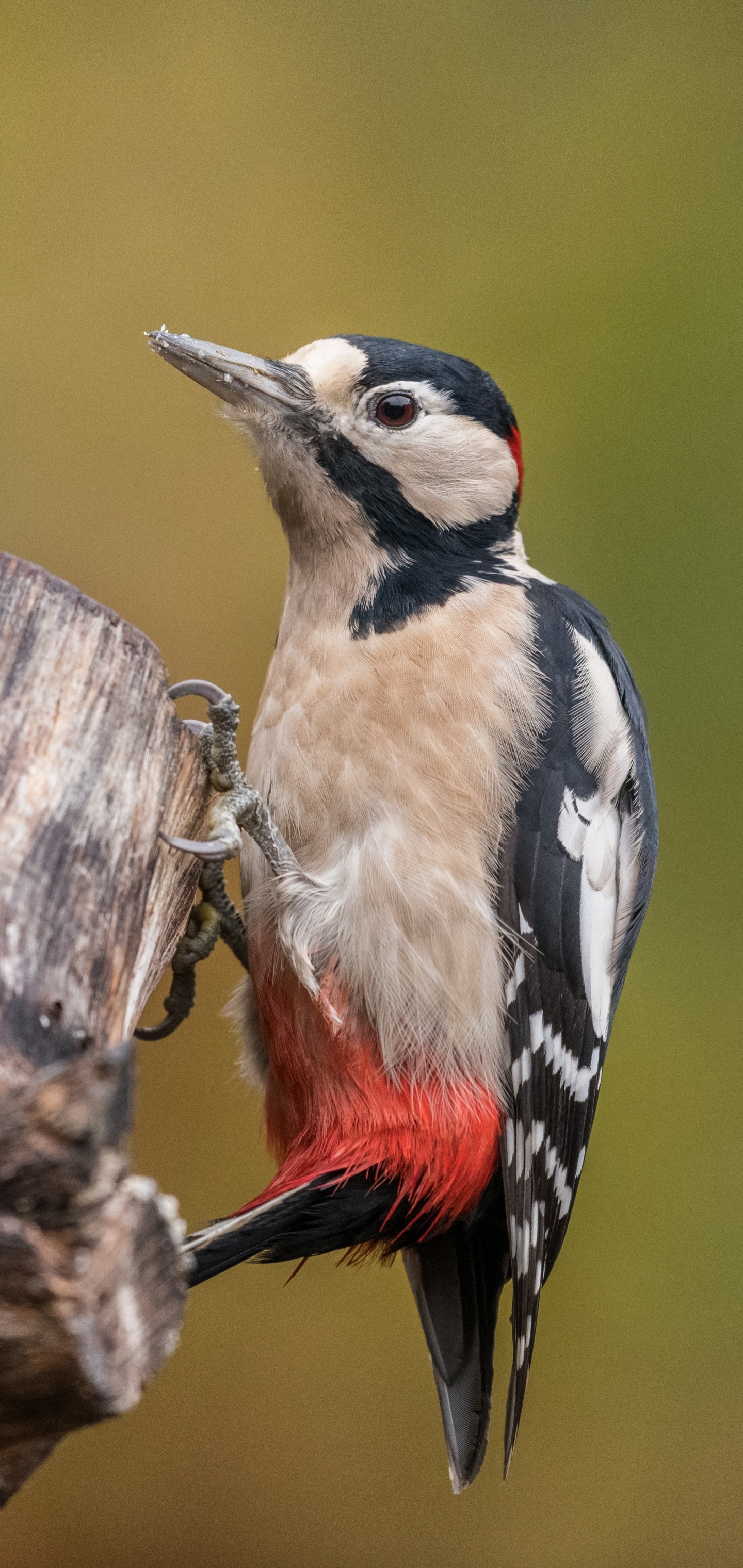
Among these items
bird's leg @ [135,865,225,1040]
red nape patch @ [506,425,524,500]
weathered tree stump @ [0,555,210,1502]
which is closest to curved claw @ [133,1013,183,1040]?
bird's leg @ [135,865,225,1040]

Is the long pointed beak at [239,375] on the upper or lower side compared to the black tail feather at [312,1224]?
upper

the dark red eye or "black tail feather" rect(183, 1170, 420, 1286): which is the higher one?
the dark red eye

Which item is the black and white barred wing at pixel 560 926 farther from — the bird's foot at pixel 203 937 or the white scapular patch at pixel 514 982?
the bird's foot at pixel 203 937

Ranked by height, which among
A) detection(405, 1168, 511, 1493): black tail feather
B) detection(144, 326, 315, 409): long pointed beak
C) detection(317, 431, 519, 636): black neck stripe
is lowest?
detection(405, 1168, 511, 1493): black tail feather

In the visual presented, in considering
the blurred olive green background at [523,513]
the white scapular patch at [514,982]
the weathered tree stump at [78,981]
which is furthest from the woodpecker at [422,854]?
the blurred olive green background at [523,513]

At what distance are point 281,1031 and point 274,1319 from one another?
1198 millimetres

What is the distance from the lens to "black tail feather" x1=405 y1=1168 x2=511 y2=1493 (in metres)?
1.53

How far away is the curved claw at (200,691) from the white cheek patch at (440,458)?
372 mm

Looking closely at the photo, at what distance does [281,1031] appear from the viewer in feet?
4.79

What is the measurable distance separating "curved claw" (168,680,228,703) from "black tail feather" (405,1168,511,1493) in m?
0.66

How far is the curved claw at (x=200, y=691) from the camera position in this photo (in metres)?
1.29

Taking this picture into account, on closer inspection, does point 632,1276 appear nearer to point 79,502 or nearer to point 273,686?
point 273,686

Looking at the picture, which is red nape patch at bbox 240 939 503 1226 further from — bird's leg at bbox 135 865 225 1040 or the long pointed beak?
the long pointed beak

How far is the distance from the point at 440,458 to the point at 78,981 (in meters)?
0.89
